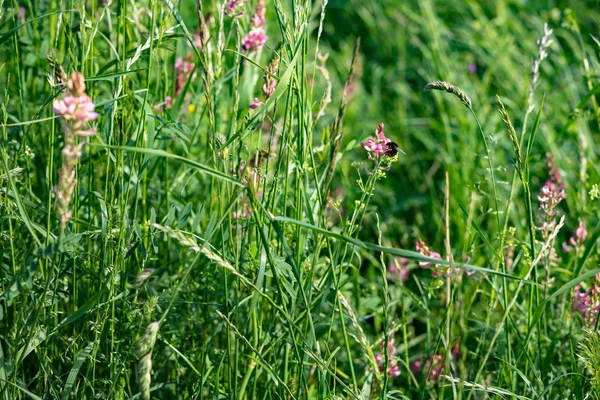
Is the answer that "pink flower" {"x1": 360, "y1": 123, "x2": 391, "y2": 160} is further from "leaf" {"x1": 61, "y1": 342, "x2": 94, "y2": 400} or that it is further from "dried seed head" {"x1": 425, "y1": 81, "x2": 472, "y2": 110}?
"leaf" {"x1": 61, "y1": 342, "x2": 94, "y2": 400}

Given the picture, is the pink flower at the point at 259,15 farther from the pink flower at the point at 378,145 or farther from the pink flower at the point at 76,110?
the pink flower at the point at 76,110

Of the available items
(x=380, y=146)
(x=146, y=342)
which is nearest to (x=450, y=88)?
(x=380, y=146)

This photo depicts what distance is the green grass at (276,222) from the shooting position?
58.4 inches

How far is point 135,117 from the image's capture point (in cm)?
207

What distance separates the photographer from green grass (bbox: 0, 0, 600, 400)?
4.87 feet

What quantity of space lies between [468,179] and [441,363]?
42.1 inches

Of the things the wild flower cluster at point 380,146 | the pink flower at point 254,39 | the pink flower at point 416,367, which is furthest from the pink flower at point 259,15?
the pink flower at point 416,367

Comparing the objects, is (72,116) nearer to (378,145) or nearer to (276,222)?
(276,222)

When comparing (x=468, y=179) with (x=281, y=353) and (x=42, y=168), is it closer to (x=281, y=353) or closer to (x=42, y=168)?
(x=281, y=353)

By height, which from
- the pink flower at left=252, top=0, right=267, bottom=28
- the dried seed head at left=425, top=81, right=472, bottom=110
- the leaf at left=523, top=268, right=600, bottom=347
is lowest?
the leaf at left=523, top=268, right=600, bottom=347

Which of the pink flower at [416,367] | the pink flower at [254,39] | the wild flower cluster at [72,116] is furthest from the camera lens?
the pink flower at [416,367]

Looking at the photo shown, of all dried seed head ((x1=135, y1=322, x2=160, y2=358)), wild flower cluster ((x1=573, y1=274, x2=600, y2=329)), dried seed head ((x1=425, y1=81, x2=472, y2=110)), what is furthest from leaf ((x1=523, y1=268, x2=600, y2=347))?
dried seed head ((x1=135, y1=322, x2=160, y2=358))

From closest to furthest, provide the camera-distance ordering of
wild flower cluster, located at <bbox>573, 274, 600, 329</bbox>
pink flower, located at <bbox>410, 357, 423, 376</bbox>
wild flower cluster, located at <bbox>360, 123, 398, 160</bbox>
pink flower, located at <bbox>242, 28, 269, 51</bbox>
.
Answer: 1. wild flower cluster, located at <bbox>360, 123, 398, 160</bbox>
2. wild flower cluster, located at <bbox>573, 274, 600, 329</bbox>
3. pink flower, located at <bbox>242, 28, 269, 51</bbox>
4. pink flower, located at <bbox>410, 357, 423, 376</bbox>

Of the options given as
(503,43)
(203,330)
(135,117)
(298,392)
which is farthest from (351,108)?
(298,392)
